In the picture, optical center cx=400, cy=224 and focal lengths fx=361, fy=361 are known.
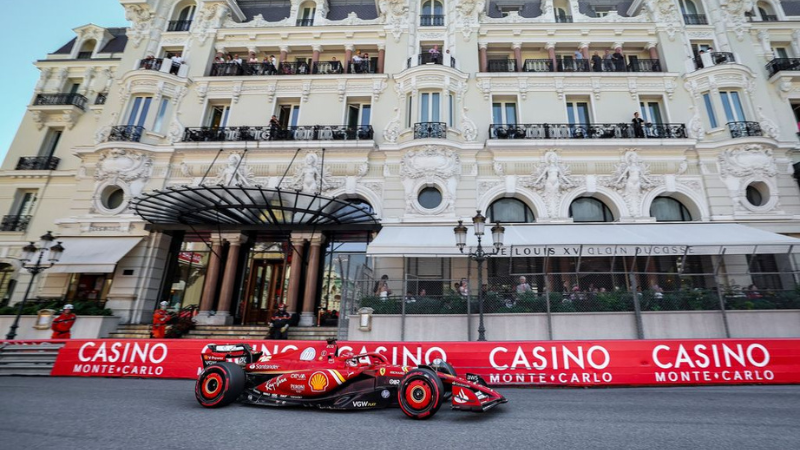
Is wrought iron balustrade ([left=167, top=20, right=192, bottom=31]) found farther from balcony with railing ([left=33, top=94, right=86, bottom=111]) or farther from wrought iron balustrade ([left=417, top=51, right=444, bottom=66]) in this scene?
wrought iron balustrade ([left=417, top=51, right=444, bottom=66])

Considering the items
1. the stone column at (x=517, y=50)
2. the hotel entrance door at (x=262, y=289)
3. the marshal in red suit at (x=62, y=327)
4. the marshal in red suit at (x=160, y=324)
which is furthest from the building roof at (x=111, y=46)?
the stone column at (x=517, y=50)

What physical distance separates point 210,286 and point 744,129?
2506 centimetres

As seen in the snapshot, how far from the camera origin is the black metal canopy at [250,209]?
1360 cm

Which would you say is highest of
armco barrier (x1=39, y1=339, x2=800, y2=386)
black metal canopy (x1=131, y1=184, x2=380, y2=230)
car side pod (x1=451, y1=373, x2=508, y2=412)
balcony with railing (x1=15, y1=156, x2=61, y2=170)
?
balcony with railing (x1=15, y1=156, x2=61, y2=170)

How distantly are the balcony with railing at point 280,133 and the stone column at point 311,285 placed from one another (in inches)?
208

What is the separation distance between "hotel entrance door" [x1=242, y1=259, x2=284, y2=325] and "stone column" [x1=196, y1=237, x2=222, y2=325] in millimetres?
1464

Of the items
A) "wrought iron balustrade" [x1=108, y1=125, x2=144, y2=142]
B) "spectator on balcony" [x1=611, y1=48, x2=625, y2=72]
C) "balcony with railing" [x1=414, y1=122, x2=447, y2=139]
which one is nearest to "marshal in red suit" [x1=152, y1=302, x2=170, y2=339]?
"wrought iron balustrade" [x1=108, y1=125, x2=144, y2=142]

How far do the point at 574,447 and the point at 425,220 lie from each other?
12.1 meters

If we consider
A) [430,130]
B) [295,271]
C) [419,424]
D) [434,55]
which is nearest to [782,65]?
[434,55]

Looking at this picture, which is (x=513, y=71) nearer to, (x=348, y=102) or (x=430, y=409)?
(x=348, y=102)

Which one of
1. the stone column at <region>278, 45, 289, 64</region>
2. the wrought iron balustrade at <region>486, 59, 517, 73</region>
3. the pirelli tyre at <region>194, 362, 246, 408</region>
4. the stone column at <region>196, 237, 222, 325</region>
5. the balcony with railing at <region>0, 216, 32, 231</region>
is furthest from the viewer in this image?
the stone column at <region>278, 45, 289, 64</region>

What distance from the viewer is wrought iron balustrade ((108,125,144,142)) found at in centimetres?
1786

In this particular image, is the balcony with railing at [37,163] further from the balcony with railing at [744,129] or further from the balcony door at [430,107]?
the balcony with railing at [744,129]

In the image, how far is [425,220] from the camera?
630 inches
